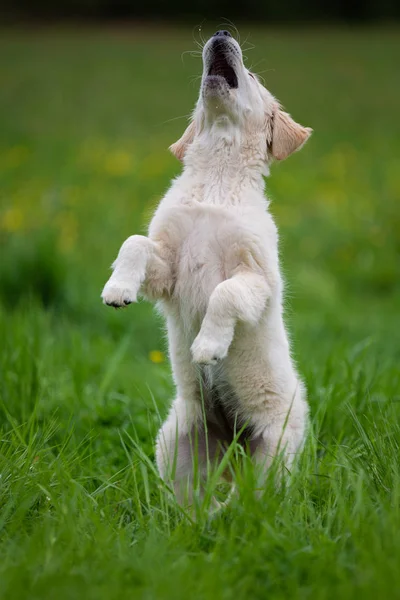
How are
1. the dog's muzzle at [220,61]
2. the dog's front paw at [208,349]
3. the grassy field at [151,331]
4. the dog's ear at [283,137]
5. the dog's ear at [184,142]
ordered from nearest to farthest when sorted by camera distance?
the grassy field at [151,331] → the dog's front paw at [208,349] → the dog's muzzle at [220,61] → the dog's ear at [283,137] → the dog's ear at [184,142]

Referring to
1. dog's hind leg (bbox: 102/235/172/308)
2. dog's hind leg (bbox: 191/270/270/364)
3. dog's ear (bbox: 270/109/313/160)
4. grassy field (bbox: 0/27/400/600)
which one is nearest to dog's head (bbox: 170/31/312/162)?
dog's ear (bbox: 270/109/313/160)

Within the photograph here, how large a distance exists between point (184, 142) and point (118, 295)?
116 centimetres

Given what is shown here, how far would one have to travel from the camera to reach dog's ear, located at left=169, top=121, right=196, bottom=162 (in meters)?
4.09

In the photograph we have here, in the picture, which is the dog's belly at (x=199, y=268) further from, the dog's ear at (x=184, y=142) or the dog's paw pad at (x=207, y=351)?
the dog's ear at (x=184, y=142)

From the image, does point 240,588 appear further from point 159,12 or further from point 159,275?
point 159,12

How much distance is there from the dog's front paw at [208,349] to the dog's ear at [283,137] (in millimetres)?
1113

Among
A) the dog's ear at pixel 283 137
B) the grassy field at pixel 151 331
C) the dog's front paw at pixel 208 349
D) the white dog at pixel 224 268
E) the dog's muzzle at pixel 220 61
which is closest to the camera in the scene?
the grassy field at pixel 151 331

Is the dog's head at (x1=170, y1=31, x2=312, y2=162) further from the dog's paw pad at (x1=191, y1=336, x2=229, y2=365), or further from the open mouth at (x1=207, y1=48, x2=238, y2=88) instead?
the dog's paw pad at (x1=191, y1=336, x2=229, y2=365)

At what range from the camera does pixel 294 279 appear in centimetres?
895

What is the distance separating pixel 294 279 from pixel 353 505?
19.6ft

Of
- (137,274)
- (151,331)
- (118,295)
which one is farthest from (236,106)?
(151,331)

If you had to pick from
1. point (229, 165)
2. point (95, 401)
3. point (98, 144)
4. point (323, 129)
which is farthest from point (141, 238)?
point (323, 129)

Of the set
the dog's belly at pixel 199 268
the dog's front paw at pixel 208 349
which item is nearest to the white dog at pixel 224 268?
the dog's belly at pixel 199 268

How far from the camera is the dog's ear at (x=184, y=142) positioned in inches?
161
